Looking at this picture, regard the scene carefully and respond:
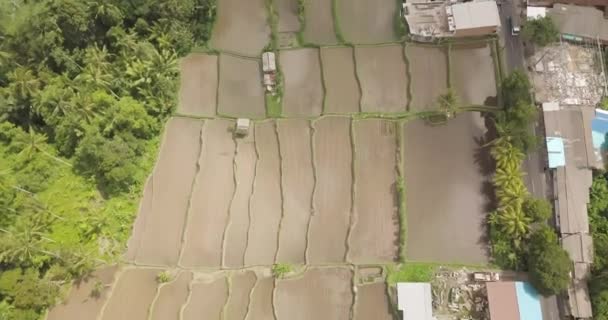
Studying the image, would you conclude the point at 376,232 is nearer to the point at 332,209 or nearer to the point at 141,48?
the point at 332,209

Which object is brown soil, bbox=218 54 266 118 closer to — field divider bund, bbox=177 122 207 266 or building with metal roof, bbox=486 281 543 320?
field divider bund, bbox=177 122 207 266

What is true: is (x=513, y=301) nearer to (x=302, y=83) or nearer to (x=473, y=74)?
(x=473, y=74)

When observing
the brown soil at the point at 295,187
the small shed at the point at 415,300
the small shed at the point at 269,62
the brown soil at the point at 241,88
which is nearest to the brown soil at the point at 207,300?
the brown soil at the point at 295,187

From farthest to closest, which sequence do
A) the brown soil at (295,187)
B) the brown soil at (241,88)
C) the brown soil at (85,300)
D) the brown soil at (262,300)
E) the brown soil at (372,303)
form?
the brown soil at (241,88)
the brown soil at (295,187)
the brown soil at (85,300)
the brown soil at (262,300)
the brown soil at (372,303)

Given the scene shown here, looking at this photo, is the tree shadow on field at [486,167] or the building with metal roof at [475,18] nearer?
the tree shadow on field at [486,167]

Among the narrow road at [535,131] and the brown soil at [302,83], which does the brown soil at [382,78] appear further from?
the narrow road at [535,131]

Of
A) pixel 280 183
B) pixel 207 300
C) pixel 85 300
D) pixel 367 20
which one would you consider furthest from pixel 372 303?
pixel 367 20

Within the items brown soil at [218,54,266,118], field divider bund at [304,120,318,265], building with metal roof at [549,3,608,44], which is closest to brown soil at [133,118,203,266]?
brown soil at [218,54,266,118]
